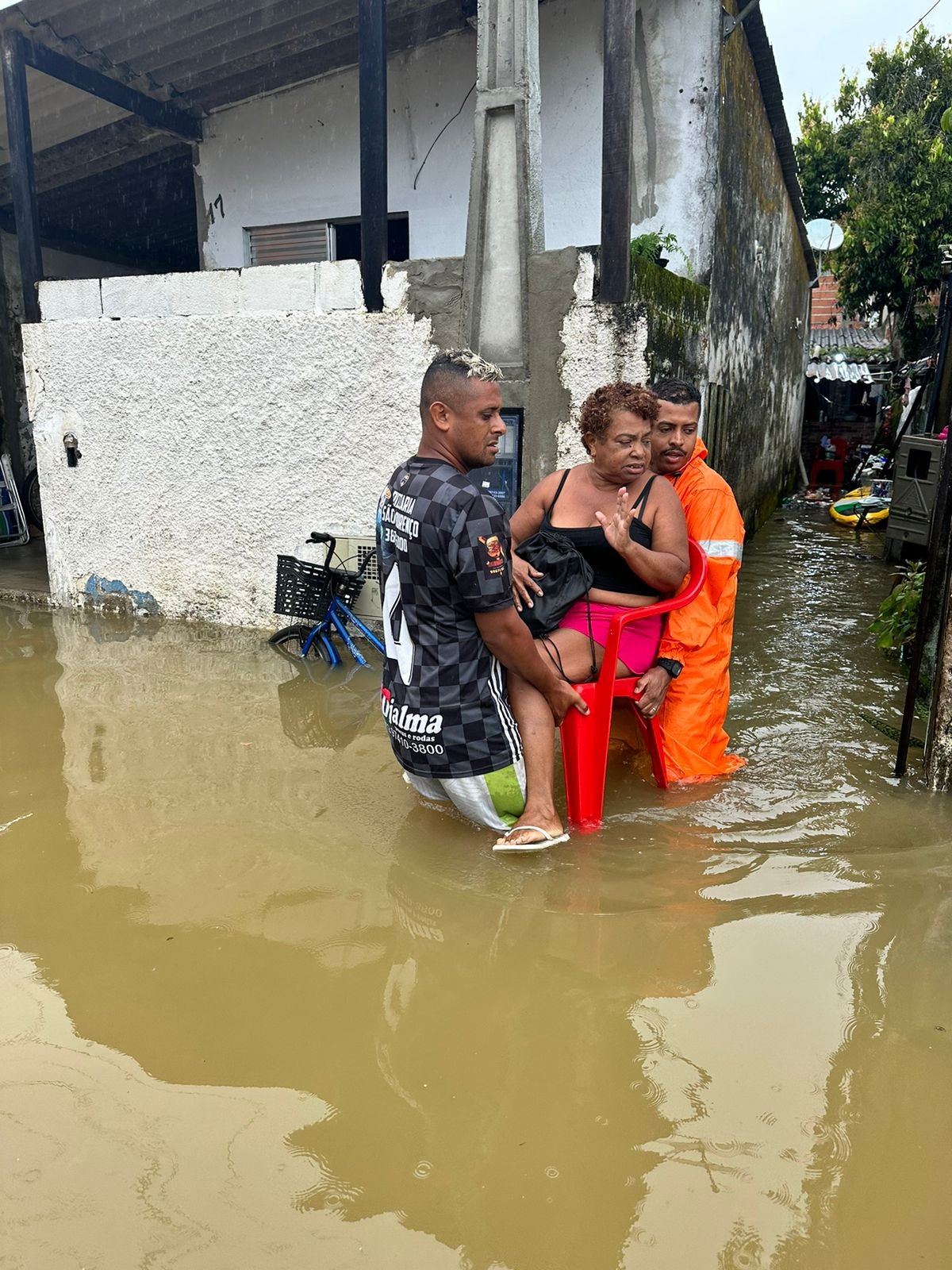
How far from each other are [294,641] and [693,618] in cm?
339

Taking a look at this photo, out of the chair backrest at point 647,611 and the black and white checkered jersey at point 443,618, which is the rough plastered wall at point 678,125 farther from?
the black and white checkered jersey at point 443,618

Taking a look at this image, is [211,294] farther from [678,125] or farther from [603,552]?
[603,552]

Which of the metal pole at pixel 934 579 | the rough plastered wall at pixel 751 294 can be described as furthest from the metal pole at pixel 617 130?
the metal pole at pixel 934 579

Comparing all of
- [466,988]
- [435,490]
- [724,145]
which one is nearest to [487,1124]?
[466,988]

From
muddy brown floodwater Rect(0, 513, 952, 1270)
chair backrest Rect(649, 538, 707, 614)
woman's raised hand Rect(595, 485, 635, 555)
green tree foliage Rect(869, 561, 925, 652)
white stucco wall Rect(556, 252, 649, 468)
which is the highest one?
white stucco wall Rect(556, 252, 649, 468)

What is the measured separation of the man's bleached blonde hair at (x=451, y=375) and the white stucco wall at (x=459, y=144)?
12.5 ft

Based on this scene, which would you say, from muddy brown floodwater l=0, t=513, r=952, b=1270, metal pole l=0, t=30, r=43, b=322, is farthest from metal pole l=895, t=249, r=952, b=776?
metal pole l=0, t=30, r=43, b=322

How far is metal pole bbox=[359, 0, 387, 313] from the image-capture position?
5500 millimetres

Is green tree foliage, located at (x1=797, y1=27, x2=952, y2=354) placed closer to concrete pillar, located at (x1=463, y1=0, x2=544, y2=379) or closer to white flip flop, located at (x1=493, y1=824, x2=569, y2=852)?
concrete pillar, located at (x1=463, y1=0, x2=544, y2=379)

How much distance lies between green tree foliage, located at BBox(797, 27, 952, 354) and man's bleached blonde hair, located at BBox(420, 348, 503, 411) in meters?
15.5

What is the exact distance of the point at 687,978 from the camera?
2551mm

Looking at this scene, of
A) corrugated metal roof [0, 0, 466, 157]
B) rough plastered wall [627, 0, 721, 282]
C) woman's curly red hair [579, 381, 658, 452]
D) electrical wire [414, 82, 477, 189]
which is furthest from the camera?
electrical wire [414, 82, 477, 189]

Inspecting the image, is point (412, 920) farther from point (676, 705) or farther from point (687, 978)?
point (676, 705)

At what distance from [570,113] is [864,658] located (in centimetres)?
451
